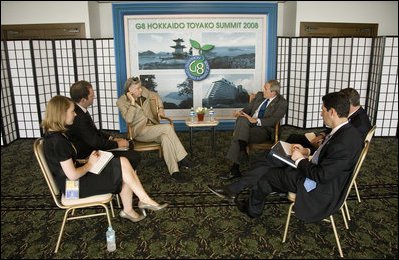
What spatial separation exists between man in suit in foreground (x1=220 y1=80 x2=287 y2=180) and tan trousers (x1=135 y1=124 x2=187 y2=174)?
2.21 feet

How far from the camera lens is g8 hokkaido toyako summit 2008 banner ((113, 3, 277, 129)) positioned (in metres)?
6.75

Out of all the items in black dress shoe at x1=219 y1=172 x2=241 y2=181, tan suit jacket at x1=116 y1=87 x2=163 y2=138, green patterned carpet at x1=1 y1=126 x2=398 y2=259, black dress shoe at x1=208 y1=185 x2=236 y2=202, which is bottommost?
green patterned carpet at x1=1 y1=126 x2=398 y2=259

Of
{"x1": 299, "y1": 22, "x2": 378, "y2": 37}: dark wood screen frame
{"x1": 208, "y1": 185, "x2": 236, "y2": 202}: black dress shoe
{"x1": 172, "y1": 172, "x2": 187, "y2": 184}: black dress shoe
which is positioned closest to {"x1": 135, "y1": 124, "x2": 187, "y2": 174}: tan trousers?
{"x1": 172, "y1": 172, "x2": 187, "y2": 184}: black dress shoe

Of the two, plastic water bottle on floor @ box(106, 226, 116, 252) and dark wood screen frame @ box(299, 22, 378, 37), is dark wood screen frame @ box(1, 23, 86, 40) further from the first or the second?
plastic water bottle on floor @ box(106, 226, 116, 252)

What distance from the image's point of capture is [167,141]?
15.1 feet

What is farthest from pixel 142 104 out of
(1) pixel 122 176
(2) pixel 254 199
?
(2) pixel 254 199

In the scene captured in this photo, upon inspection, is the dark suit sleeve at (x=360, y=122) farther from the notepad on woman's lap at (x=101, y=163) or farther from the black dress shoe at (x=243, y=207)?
the notepad on woman's lap at (x=101, y=163)

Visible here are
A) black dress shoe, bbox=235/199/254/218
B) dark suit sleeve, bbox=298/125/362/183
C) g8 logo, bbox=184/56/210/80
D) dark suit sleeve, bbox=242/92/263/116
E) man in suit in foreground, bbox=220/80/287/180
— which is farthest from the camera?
g8 logo, bbox=184/56/210/80

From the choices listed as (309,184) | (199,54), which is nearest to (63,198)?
(309,184)

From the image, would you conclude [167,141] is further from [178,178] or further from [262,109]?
[262,109]

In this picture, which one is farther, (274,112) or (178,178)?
(274,112)

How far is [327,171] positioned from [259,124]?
213 centimetres

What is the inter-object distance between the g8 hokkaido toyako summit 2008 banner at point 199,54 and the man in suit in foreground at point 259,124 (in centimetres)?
216

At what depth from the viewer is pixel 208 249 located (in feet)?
9.96
